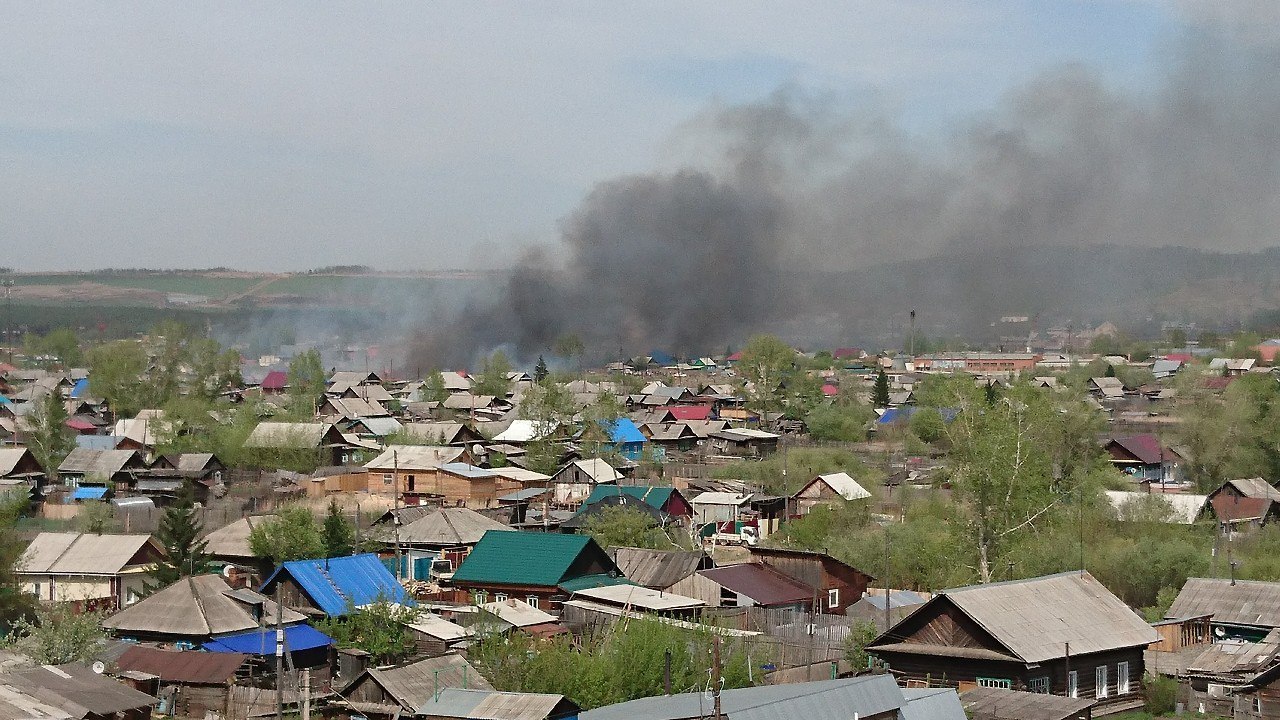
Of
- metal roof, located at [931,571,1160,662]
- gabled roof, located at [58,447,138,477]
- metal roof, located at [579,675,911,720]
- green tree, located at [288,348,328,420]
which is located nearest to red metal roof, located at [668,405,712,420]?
green tree, located at [288,348,328,420]

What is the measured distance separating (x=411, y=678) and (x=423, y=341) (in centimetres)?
5444

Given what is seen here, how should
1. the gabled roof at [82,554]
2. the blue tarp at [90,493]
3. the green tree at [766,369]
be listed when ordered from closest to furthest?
1. the gabled roof at [82,554]
2. the blue tarp at [90,493]
3. the green tree at [766,369]

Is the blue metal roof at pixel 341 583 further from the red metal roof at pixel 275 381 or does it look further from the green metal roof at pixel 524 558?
the red metal roof at pixel 275 381

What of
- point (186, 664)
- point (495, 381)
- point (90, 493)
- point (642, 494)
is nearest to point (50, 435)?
point (90, 493)

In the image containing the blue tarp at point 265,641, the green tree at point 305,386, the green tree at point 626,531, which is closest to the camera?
the blue tarp at point 265,641

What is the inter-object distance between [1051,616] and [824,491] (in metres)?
13.1

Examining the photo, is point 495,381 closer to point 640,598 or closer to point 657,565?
point 657,565

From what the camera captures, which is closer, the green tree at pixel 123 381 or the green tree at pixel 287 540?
the green tree at pixel 287 540

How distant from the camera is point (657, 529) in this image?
76.5 ft

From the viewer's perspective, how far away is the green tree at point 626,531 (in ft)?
73.4

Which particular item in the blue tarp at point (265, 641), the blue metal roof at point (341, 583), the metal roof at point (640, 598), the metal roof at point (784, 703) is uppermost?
the metal roof at point (784, 703)

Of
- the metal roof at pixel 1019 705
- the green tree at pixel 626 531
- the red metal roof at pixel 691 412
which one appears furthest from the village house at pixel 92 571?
the red metal roof at pixel 691 412

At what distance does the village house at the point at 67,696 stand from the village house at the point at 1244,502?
1949 cm

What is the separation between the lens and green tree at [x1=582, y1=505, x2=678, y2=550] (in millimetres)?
22359
